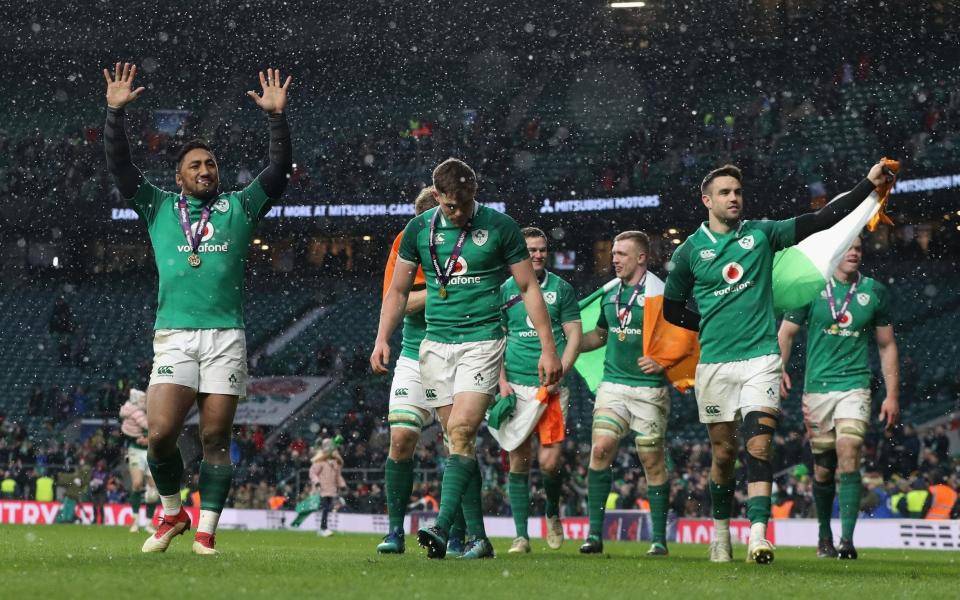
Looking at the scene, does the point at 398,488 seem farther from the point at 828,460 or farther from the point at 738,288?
the point at 828,460

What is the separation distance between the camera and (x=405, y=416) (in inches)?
319

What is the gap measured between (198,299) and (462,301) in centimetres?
146

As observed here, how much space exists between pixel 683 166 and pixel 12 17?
19.2 m

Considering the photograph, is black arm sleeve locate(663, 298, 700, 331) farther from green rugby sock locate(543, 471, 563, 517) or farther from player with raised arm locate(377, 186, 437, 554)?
green rugby sock locate(543, 471, 563, 517)

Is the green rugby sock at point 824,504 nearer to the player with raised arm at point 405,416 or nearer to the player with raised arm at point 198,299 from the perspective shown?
the player with raised arm at point 405,416

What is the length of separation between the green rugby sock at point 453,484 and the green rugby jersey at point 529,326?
270 cm

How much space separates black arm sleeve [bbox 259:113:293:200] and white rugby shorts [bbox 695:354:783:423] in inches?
107

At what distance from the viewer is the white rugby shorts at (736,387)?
24.4 feet

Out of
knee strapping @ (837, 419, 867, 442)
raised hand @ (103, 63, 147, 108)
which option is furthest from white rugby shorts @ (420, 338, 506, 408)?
knee strapping @ (837, 419, 867, 442)

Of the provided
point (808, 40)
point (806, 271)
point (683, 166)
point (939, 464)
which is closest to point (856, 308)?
point (806, 271)

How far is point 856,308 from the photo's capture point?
10.1 meters

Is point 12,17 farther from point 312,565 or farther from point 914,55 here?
point 312,565

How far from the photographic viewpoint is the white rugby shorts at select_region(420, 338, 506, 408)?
7199 mm

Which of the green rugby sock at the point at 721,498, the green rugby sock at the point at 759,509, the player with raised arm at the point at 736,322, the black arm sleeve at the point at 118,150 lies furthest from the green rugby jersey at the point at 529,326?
the black arm sleeve at the point at 118,150
